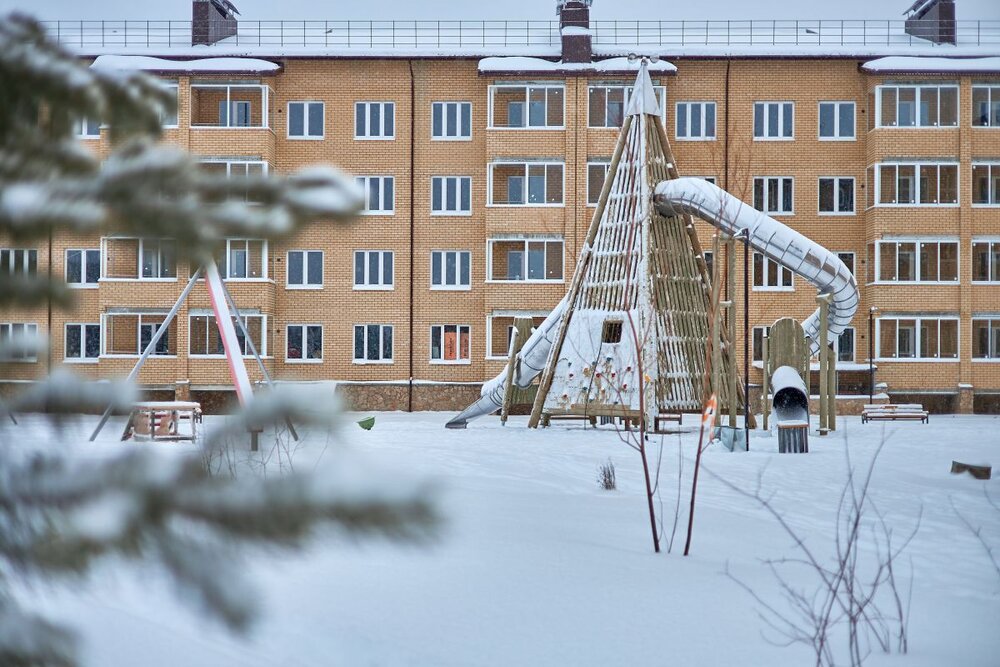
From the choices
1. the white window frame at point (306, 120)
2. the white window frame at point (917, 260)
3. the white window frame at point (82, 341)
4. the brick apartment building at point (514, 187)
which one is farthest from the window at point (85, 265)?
the white window frame at point (917, 260)

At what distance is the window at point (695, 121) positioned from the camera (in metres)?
33.9

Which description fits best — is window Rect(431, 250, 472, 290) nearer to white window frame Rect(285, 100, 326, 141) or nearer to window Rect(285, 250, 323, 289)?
window Rect(285, 250, 323, 289)

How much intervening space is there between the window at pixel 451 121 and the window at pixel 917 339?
44.6 feet

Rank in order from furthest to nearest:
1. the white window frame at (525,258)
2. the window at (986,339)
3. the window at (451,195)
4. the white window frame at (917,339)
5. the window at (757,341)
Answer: the window at (451,195) < the window at (757,341) < the window at (986,339) < the white window frame at (525,258) < the white window frame at (917,339)

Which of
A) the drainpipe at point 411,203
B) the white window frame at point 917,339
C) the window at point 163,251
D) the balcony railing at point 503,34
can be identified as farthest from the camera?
the balcony railing at point 503,34

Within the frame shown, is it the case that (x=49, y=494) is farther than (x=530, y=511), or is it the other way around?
(x=530, y=511)

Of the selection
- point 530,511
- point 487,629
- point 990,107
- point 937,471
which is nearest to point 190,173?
point 487,629

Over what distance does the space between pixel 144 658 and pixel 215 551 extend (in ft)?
12.0

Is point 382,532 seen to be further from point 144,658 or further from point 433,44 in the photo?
point 433,44

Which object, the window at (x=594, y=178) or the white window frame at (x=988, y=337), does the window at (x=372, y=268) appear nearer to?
the window at (x=594, y=178)

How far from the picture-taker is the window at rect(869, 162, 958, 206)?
32812 mm

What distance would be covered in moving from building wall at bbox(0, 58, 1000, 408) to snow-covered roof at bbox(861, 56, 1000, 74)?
44 centimetres

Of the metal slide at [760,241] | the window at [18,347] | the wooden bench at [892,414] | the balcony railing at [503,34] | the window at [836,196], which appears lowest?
the wooden bench at [892,414]

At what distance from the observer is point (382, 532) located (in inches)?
42.2
